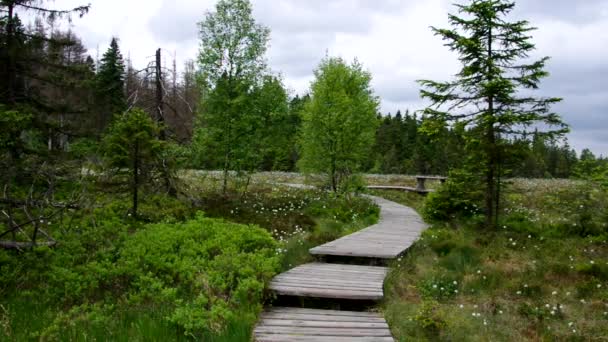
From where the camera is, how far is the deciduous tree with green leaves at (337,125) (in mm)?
17344

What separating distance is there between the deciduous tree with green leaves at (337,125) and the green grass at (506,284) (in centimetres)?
585

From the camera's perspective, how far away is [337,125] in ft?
56.7

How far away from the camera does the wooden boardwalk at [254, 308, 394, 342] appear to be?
5.33m

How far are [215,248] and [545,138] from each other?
8.50 meters

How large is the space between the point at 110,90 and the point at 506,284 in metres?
40.7

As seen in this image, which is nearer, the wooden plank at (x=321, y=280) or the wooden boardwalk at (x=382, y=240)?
the wooden plank at (x=321, y=280)

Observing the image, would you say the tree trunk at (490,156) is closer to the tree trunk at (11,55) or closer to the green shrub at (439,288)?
the green shrub at (439,288)

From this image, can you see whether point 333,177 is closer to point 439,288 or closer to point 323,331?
point 439,288

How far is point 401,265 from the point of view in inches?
356

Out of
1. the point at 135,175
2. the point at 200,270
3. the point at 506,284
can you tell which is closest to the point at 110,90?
the point at 135,175

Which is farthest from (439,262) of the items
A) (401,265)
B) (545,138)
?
(545,138)

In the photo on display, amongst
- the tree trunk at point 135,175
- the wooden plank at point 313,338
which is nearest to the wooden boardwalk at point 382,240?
the wooden plank at point 313,338

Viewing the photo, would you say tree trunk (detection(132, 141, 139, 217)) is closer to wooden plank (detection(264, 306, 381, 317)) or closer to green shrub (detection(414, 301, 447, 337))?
wooden plank (detection(264, 306, 381, 317))

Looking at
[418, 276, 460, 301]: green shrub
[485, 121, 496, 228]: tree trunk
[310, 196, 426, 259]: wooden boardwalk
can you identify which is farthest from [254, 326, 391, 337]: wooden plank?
[485, 121, 496, 228]: tree trunk
